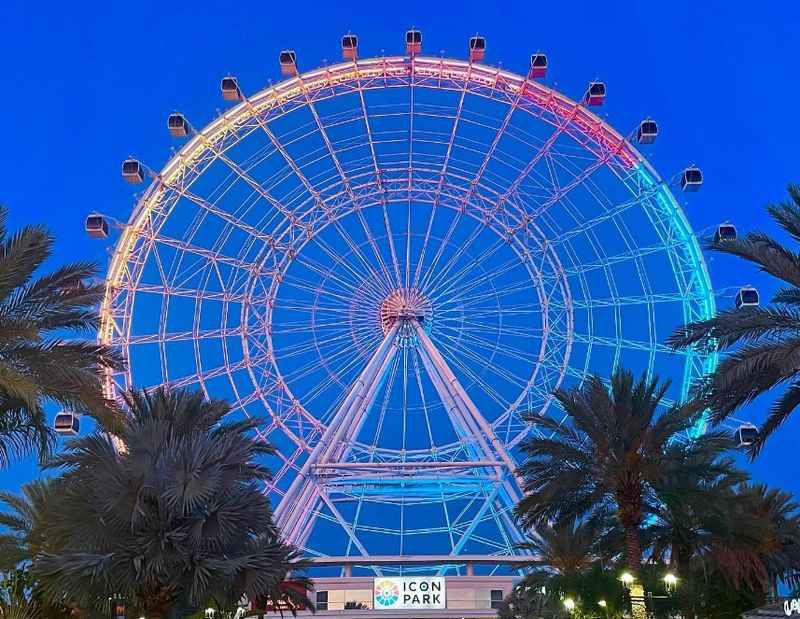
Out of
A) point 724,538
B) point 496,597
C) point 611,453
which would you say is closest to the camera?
point 611,453

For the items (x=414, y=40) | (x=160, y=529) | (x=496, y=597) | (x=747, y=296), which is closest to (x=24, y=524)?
(x=160, y=529)

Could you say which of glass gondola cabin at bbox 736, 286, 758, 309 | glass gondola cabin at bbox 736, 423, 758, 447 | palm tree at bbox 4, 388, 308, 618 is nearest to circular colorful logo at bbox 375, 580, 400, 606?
glass gondola cabin at bbox 736, 423, 758, 447

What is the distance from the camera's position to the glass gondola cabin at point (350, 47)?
121 ft

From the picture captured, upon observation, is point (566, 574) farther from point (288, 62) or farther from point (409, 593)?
point (288, 62)

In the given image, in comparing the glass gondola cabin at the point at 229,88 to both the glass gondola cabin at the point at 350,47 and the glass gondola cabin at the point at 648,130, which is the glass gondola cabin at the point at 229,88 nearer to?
the glass gondola cabin at the point at 350,47

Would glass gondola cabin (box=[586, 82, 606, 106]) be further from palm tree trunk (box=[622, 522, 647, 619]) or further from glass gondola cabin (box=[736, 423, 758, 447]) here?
palm tree trunk (box=[622, 522, 647, 619])

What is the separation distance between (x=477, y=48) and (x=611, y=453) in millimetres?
19029

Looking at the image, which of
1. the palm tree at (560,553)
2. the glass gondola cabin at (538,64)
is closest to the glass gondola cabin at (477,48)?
the glass gondola cabin at (538,64)

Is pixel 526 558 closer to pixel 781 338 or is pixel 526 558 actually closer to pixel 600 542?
pixel 600 542

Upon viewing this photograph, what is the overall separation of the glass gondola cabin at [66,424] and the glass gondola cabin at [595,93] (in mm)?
21922

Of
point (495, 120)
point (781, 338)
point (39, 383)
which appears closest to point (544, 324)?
point (495, 120)

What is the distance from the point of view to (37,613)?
23.8 meters

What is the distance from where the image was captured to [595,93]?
36.4m

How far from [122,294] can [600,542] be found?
19453 millimetres
